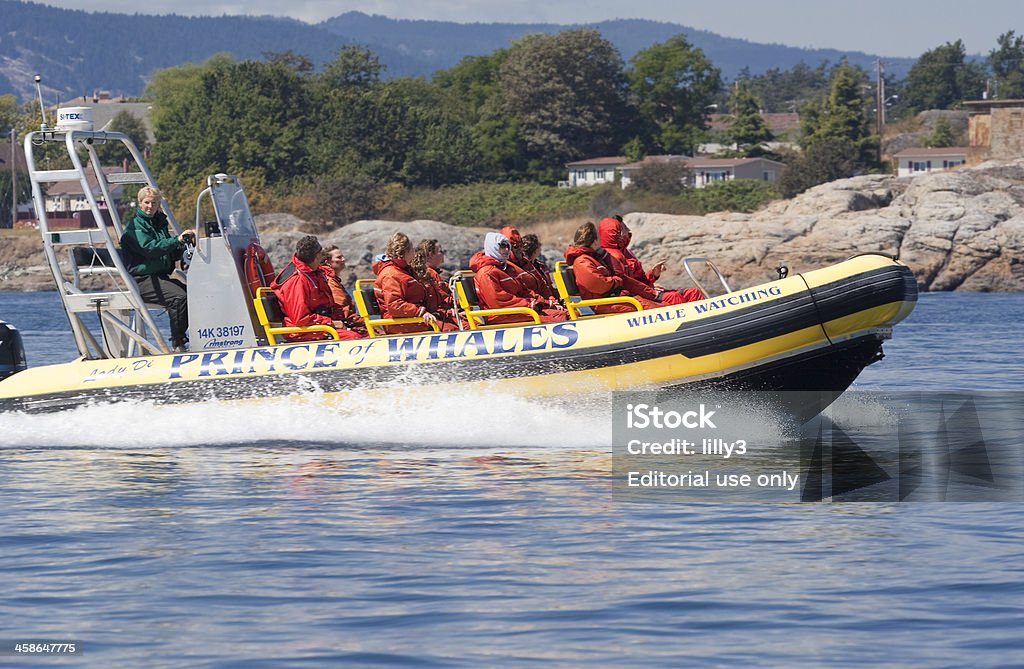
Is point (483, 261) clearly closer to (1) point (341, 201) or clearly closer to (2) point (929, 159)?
(1) point (341, 201)

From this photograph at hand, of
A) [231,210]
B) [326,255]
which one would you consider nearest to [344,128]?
[231,210]

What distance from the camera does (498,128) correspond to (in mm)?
74875

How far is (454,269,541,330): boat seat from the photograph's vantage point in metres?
11.2

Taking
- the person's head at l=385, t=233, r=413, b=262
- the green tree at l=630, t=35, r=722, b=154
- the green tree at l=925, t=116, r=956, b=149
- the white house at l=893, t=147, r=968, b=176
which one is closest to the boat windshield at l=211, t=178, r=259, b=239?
the person's head at l=385, t=233, r=413, b=262

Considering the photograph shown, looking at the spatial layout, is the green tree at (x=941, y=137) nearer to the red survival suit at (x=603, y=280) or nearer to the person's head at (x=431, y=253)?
the red survival suit at (x=603, y=280)

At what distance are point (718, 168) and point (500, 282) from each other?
61.8 metres

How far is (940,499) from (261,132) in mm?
63095

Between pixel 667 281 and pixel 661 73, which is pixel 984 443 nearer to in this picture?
pixel 667 281

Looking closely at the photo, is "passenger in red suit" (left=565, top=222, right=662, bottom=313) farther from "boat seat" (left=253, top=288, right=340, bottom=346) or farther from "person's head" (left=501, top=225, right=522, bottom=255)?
"boat seat" (left=253, top=288, right=340, bottom=346)

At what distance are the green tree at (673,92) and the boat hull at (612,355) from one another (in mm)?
70124

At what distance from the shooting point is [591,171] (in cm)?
7319

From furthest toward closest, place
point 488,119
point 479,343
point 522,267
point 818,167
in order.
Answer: point 488,119
point 818,167
point 522,267
point 479,343

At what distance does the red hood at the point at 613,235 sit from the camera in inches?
474

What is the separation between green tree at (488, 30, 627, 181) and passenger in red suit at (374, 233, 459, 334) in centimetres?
6256
